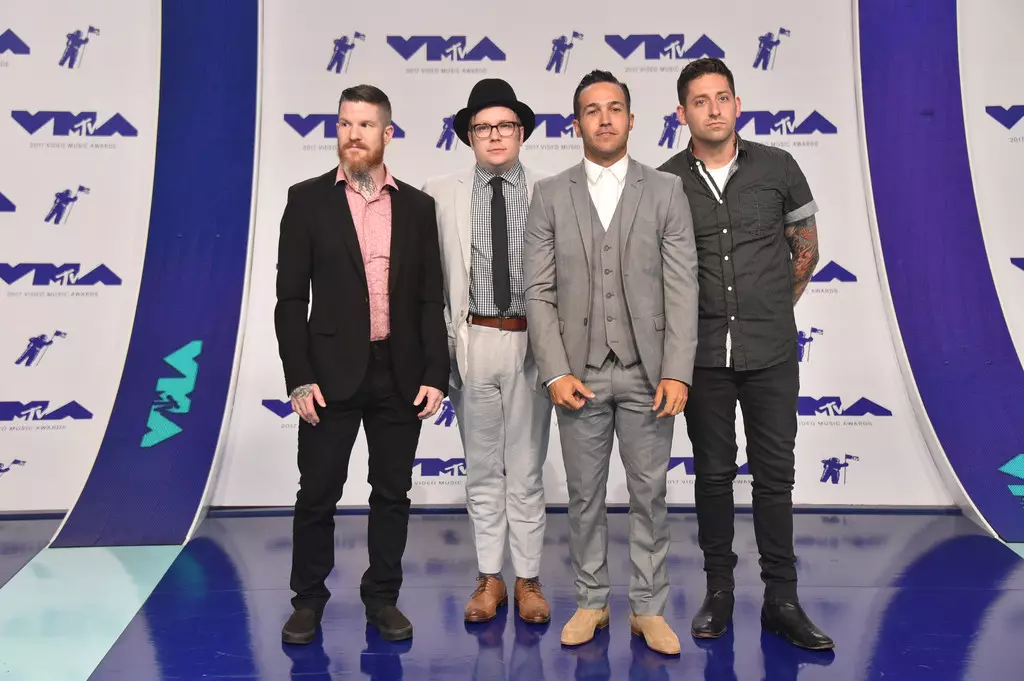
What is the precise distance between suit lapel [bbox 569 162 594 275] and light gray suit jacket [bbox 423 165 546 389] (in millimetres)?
262

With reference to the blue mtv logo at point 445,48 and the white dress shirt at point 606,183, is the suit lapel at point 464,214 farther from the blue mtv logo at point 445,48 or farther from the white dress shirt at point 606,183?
the blue mtv logo at point 445,48

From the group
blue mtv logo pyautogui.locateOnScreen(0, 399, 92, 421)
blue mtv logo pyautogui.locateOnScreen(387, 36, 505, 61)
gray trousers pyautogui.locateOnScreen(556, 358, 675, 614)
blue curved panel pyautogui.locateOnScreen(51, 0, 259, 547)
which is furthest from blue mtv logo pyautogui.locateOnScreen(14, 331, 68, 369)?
gray trousers pyautogui.locateOnScreen(556, 358, 675, 614)

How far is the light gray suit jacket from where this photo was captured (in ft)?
10.5

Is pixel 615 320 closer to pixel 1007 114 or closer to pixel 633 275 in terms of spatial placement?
pixel 633 275

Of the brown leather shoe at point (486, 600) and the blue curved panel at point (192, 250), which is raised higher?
the blue curved panel at point (192, 250)

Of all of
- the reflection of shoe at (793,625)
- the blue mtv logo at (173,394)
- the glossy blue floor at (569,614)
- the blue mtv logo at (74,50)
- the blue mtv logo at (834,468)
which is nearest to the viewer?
the glossy blue floor at (569,614)

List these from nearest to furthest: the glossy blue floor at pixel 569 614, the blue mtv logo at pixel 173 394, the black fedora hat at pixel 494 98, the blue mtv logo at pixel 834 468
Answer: the glossy blue floor at pixel 569 614
the black fedora hat at pixel 494 98
the blue mtv logo at pixel 173 394
the blue mtv logo at pixel 834 468

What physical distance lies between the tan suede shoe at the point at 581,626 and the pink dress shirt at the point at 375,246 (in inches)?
43.7

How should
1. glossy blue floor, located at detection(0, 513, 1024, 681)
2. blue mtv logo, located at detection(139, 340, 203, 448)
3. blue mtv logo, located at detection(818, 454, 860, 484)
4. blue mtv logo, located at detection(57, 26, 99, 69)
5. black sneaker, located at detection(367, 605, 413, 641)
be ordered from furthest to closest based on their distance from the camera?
blue mtv logo, located at detection(57, 26, 99, 69) → blue mtv logo, located at detection(818, 454, 860, 484) → blue mtv logo, located at detection(139, 340, 203, 448) → black sneaker, located at detection(367, 605, 413, 641) → glossy blue floor, located at detection(0, 513, 1024, 681)

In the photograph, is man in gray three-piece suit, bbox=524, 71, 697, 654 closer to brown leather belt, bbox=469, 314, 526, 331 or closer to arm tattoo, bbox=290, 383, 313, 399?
brown leather belt, bbox=469, 314, 526, 331

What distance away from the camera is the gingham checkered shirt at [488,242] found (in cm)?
317

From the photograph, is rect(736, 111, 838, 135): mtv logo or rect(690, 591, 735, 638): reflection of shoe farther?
rect(736, 111, 838, 135): mtv logo

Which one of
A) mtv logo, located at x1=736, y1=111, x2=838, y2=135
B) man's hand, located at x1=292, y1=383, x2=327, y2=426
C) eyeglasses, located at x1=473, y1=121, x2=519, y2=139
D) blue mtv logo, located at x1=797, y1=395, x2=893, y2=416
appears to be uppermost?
mtv logo, located at x1=736, y1=111, x2=838, y2=135

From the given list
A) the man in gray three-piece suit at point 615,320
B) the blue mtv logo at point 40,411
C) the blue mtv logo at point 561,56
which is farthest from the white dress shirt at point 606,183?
the blue mtv logo at point 40,411
